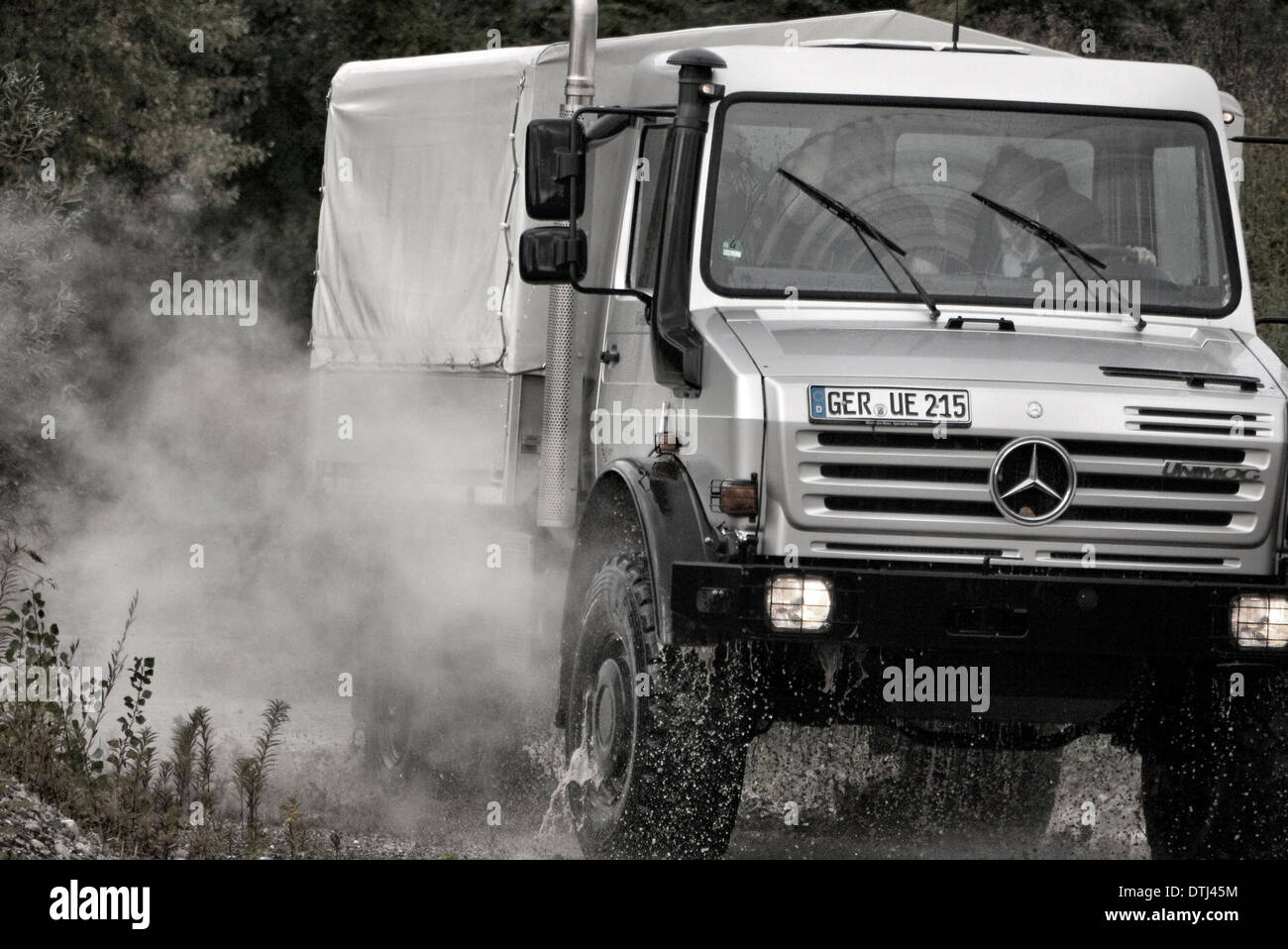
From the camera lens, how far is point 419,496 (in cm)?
930

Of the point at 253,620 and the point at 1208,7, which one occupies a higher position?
the point at 1208,7

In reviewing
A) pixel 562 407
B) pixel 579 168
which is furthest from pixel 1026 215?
pixel 562 407

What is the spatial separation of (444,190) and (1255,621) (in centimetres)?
486

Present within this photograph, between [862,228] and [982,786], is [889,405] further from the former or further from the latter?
[982,786]

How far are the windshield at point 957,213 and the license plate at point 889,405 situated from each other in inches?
36.5

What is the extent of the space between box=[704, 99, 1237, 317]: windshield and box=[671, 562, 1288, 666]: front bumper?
4.15 ft

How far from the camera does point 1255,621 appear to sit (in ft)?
20.1

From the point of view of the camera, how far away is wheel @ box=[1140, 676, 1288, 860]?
20.9 feet

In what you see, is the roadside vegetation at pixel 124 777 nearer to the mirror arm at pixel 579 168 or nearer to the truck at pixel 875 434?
the truck at pixel 875 434

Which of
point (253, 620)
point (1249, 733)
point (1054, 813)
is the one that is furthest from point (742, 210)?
point (253, 620)

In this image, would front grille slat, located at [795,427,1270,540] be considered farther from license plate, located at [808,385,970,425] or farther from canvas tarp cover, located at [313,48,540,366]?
canvas tarp cover, located at [313,48,540,366]

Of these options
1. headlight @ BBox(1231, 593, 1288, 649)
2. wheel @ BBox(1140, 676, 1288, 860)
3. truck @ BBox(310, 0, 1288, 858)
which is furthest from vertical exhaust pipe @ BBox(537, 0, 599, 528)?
headlight @ BBox(1231, 593, 1288, 649)
